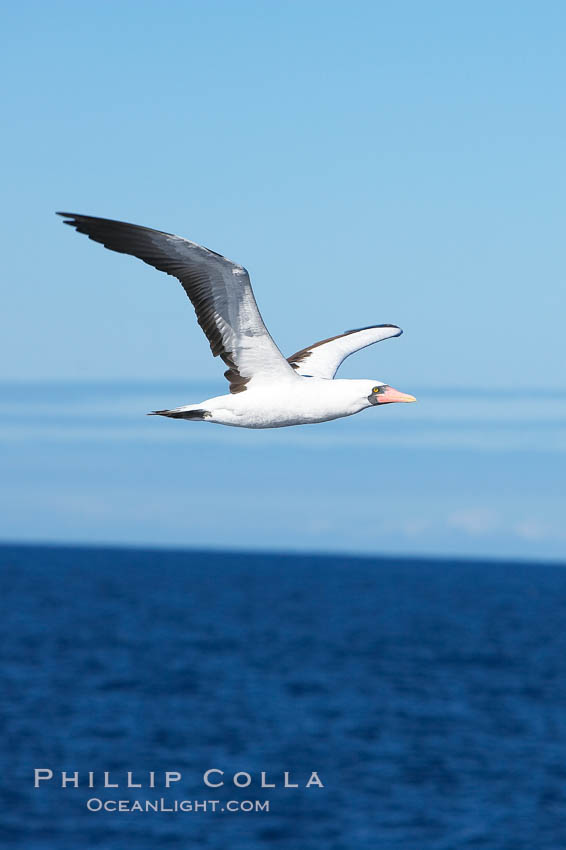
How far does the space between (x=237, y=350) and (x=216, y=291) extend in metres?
0.67

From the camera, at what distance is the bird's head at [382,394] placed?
37.0 feet

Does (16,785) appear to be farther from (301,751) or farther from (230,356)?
(230,356)

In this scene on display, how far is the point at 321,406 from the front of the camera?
11.1m

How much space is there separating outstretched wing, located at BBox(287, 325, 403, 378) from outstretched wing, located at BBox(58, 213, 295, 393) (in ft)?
8.77

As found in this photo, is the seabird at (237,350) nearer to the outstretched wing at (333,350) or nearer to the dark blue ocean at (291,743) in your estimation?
the outstretched wing at (333,350)

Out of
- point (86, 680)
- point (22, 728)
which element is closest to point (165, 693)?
point (86, 680)

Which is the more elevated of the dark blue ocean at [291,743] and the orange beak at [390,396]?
the orange beak at [390,396]

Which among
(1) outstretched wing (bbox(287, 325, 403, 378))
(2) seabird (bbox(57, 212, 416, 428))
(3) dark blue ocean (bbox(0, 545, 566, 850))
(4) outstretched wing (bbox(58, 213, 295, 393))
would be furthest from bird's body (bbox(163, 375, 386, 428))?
(3) dark blue ocean (bbox(0, 545, 566, 850))

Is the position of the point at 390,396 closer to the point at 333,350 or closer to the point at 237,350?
the point at 237,350

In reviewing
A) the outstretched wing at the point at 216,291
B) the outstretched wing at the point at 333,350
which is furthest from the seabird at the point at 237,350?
the outstretched wing at the point at 333,350

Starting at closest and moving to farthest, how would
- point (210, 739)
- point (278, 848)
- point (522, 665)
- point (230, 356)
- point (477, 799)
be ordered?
1. point (230, 356)
2. point (278, 848)
3. point (477, 799)
4. point (210, 739)
5. point (522, 665)

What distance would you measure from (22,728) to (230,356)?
353ft

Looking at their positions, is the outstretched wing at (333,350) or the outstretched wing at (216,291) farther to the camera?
the outstretched wing at (333,350)

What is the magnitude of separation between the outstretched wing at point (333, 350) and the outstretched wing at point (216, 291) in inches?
105
